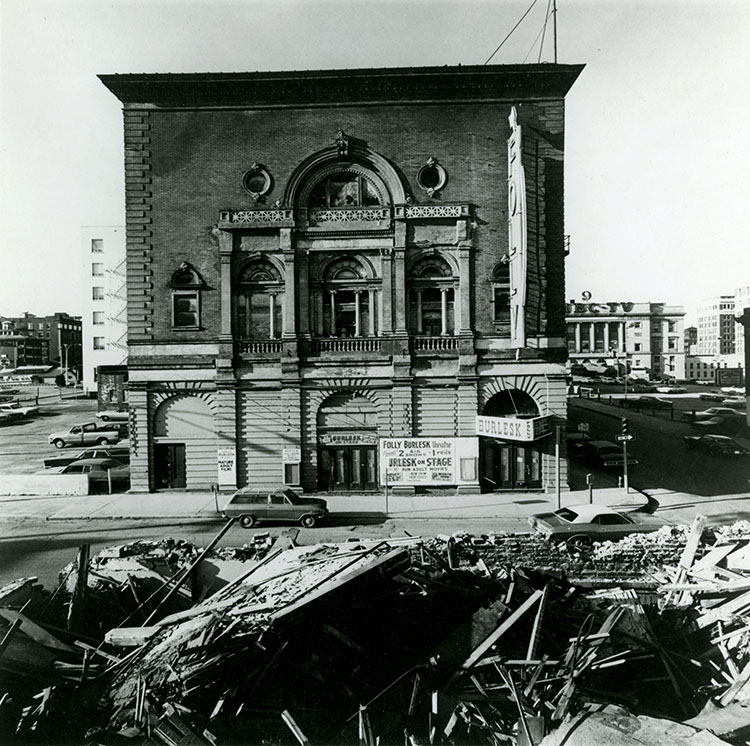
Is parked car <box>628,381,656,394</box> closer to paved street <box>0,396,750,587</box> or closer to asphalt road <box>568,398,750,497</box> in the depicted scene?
asphalt road <box>568,398,750,497</box>

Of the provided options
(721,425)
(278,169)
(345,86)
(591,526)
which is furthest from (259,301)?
(721,425)

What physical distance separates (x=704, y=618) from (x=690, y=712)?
197 cm

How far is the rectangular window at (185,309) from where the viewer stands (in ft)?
71.9

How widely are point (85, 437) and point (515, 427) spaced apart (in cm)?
2719

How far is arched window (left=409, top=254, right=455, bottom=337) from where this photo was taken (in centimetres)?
2189

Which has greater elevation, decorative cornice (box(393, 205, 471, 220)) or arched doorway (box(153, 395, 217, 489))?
decorative cornice (box(393, 205, 471, 220))

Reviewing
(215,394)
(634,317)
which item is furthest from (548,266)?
(634,317)

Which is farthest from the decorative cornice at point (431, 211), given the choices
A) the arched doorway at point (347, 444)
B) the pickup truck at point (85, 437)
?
the pickup truck at point (85, 437)

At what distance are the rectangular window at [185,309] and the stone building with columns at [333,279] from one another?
6 centimetres

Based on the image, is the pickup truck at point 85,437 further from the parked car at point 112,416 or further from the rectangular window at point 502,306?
the rectangular window at point 502,306

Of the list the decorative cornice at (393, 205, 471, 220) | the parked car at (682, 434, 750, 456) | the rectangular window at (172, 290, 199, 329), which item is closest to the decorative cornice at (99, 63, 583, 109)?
the decorative cornice at (393, 205, 471, 220)

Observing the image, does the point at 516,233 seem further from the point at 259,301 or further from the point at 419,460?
the point at 259,301

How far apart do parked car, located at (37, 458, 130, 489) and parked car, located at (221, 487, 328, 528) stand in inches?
298

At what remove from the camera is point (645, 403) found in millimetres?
48875
